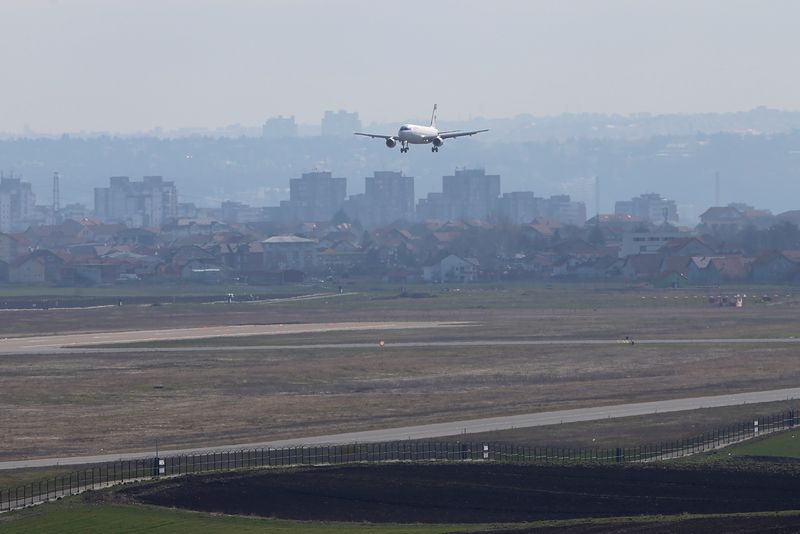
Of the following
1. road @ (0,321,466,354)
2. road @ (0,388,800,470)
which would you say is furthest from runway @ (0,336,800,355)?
road @ (0,388,800,470)

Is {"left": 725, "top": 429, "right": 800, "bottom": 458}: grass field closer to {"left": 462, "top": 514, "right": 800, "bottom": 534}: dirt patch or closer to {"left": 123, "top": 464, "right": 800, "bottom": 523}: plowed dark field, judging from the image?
{"left": 123, "top": 464, "right": 800, "bottom": 523}: plowed dark field

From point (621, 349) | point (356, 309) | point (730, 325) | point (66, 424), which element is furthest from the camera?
point (356, 309)

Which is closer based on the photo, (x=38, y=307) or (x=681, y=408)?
(x=681, y=408)

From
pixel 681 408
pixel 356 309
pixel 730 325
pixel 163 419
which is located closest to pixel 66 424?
pixel 163 419

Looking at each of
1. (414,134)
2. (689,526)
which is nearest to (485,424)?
(689,526)

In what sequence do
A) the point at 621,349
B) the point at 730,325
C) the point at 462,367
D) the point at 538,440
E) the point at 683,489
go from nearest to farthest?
the point at 683,489
the point at 538,440
the point at 462,367
the point at 621,349
the point at 730,325

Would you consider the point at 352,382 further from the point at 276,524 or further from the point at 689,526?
the point at 689,526

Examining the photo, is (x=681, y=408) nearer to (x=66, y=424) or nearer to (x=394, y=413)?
(x=394, y=413)
